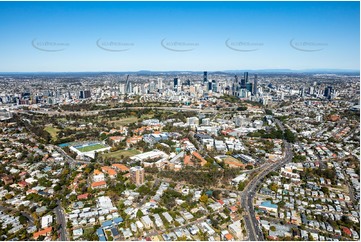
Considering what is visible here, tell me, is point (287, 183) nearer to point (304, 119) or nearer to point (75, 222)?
point (75, 222)

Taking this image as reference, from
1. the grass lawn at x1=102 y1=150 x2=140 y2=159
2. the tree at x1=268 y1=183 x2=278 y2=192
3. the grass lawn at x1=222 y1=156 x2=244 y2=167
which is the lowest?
the tree at x1=268 y1=183 x2=278 y2=192

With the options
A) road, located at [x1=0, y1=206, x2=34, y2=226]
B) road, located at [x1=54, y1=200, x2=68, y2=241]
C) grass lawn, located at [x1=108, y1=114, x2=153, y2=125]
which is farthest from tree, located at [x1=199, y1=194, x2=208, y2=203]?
grass lawn, located at [x1=108, y1=114, x2=153, y2=125]

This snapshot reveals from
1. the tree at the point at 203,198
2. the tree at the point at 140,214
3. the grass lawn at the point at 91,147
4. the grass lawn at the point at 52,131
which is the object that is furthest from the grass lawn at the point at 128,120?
the tree at the point at 140,214

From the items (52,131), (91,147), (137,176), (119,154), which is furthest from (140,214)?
(52,131)

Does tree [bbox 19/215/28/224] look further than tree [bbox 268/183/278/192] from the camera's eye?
No

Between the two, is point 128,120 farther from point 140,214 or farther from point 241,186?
point 140,214

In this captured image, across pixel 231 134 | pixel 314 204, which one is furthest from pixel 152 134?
pixel 314 204

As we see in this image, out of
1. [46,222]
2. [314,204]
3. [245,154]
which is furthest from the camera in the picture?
[245,154]

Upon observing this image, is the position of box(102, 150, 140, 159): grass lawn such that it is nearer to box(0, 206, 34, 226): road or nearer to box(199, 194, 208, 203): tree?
box(0, 206, 34, 226): road
